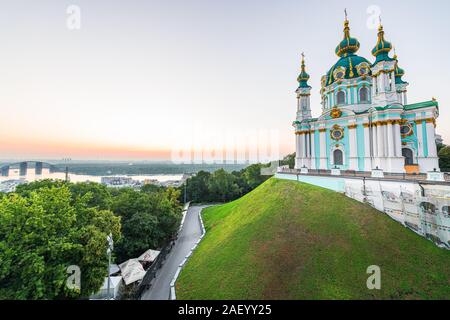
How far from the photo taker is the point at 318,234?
11.3 m

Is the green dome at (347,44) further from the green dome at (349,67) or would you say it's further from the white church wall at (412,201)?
the white church wall at (412,201)

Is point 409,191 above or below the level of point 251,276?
above

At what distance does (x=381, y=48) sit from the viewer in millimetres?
18891

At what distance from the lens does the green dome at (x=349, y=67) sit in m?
22.5

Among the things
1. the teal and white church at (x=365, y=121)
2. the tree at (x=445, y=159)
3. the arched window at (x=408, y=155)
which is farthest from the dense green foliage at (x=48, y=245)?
the tree at (x=445, y=159)

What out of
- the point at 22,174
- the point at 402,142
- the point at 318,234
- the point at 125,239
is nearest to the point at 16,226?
the point at 125,239

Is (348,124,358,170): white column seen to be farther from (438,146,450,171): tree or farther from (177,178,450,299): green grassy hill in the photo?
(438,146,450,171): tree

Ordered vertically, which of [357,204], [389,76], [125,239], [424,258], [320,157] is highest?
[389,76]

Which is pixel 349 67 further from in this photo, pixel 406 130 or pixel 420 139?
pixel 420 139

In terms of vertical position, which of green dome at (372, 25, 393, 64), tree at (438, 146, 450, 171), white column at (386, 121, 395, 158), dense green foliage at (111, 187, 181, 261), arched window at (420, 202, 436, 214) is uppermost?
green dome at (372, 25, 393, 64)

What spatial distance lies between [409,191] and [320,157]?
37.8 feet

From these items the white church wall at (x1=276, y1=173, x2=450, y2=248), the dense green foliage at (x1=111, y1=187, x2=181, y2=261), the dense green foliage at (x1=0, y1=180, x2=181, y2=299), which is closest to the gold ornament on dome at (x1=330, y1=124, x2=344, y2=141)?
the white church wall at (x1=276, y1=173, x2=450, y2=248)

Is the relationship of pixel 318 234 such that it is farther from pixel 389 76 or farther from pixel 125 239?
pixel 389 76

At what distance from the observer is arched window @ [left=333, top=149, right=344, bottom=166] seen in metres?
21.8
